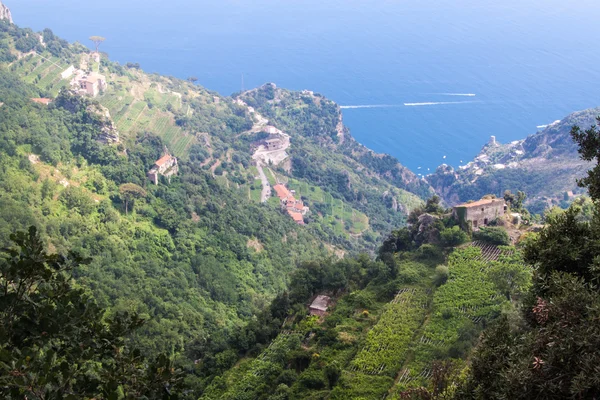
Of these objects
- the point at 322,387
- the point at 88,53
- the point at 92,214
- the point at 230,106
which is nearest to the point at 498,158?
the point at 230,106

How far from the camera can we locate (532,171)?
64625mm

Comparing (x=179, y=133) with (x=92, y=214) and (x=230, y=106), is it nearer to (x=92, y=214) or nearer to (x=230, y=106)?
(x=230, y=106)

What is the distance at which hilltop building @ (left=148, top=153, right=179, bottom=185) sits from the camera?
40.5m

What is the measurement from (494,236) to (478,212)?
1.96 meters

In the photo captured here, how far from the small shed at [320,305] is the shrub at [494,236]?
23.0ft

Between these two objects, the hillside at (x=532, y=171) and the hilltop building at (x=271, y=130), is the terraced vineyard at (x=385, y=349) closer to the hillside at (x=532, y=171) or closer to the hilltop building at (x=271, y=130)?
the hillside at (x=532, y=171)

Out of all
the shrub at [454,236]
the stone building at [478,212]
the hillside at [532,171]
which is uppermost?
the hillside at [532,171]

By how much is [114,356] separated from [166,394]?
1.02 metres

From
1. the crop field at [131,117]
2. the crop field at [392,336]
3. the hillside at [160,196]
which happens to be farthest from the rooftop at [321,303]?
the crop field at [131,117]

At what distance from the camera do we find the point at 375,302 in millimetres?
23516

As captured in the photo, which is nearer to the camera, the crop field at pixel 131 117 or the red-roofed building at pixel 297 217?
the crop field at pixel 131 117

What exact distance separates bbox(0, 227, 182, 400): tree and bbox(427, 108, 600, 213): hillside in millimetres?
54116

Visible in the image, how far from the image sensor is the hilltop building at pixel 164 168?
40469 mm

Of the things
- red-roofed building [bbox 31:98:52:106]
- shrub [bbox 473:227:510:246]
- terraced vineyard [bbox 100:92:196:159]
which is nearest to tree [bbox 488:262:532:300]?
shrub [bbox 473:227:510:246]
